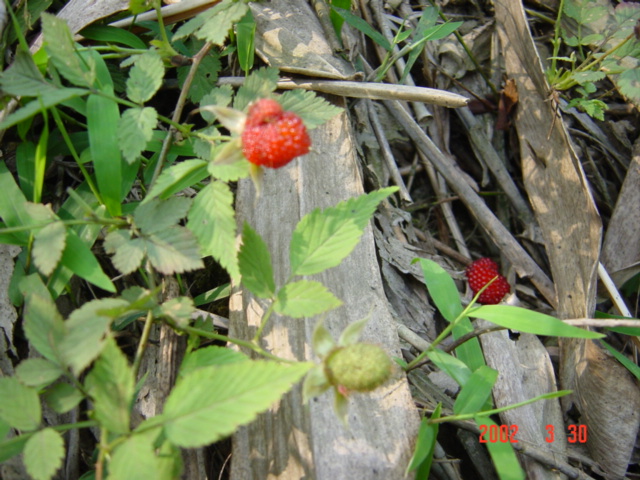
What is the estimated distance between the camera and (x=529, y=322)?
5.56 ft

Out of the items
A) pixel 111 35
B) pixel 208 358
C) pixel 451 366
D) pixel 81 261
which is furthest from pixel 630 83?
pixel 81 261

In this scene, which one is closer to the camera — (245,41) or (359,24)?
(245,41)

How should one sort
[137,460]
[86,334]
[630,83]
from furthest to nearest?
[630,83], [86,334], [137,460]

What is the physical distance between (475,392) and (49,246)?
143cm

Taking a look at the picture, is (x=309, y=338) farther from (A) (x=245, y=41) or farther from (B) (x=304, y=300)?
(A) (x=245, y=41)

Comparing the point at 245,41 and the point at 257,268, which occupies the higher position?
the point at 245,41

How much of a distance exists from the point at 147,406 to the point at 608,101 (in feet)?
9.55

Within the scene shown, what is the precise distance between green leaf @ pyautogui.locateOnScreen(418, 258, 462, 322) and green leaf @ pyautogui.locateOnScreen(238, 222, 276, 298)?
784mm

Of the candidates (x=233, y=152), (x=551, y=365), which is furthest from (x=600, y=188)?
(x=233, y=152)

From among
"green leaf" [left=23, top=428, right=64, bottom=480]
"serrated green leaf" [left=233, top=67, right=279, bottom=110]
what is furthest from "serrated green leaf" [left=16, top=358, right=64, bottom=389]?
"serrated green leaf" [left=233, top=67, right=279, bottom=110]

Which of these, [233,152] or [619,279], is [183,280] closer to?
[233,152]

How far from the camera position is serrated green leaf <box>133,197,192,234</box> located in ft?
4.75

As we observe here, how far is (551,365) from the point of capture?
215cm
